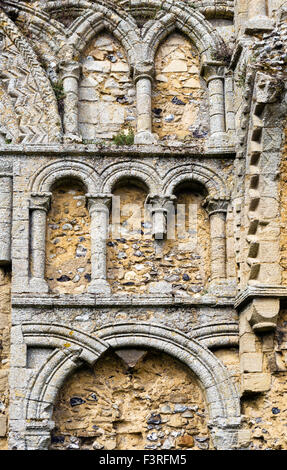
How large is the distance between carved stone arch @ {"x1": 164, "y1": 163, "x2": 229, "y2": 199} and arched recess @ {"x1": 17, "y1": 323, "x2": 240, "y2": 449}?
1561mm

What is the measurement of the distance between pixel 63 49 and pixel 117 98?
82 centimetres

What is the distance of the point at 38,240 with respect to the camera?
10227 mm

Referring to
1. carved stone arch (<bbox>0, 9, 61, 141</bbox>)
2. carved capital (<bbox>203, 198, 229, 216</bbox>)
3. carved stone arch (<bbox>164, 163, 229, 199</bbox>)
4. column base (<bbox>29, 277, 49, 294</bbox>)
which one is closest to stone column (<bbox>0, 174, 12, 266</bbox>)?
column base (<bbox>29, 277, 49, 294</bbox>)

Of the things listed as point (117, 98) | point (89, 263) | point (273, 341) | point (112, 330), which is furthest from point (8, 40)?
point (273, 341)

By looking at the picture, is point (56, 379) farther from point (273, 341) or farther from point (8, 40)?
point (8, 40)

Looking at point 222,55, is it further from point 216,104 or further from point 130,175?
point 130,175

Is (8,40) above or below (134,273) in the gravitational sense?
above

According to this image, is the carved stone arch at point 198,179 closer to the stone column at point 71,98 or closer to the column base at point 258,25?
the stone column at point 71,98

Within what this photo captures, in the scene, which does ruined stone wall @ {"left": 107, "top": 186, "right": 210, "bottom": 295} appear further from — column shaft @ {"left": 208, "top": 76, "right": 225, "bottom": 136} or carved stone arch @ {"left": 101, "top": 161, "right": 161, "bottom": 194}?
column shaft @ {"left": 208, "top": 76, "right": 225, "bottom": 136}

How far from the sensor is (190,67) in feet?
37.0

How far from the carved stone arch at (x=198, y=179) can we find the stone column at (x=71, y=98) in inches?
42.8

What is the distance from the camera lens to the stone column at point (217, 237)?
10.3 meters

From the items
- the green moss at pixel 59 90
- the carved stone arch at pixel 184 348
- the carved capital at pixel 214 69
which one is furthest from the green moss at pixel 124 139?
the carved stone arch at pixel 184 348

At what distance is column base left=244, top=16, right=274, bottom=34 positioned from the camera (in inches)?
418
